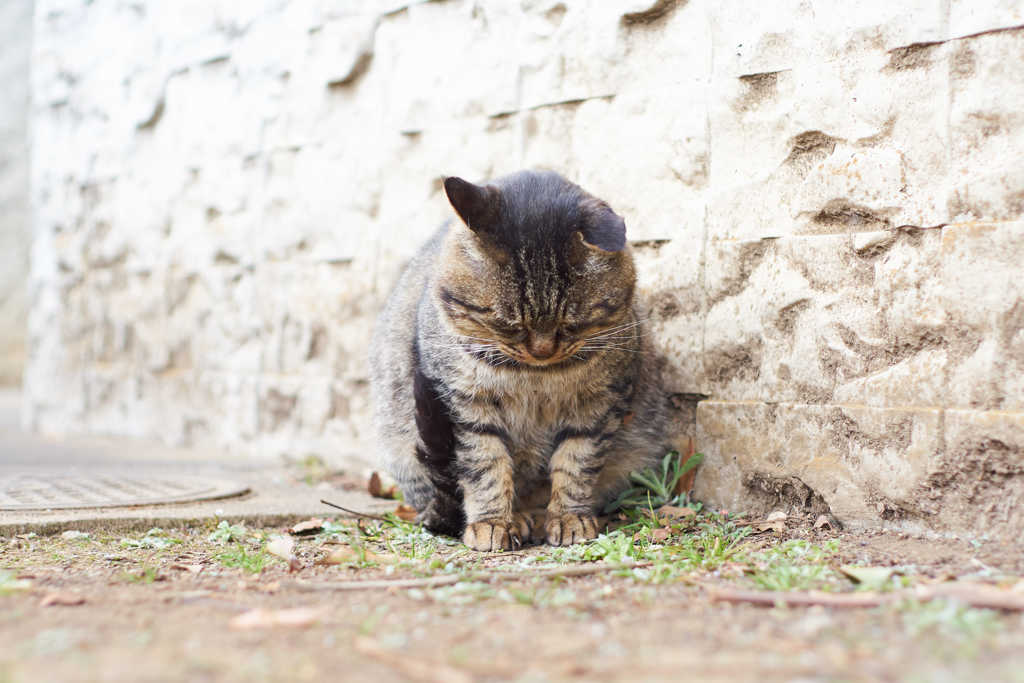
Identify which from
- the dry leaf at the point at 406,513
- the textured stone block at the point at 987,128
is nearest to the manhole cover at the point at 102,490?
the dry leaf at the point at 406,513

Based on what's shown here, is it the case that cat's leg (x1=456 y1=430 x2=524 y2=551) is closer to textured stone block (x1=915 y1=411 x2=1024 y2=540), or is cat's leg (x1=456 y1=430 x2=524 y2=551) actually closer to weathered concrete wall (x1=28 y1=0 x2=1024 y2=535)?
weathered concrete wall (x1=28 y1=0 x2=1024 y2=535)

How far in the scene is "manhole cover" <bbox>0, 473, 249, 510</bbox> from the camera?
3168 mm

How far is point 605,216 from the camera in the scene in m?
2.59

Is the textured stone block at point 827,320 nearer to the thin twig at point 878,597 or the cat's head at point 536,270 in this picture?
the cat's head at point 536,270

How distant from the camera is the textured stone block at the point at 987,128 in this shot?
2.29m

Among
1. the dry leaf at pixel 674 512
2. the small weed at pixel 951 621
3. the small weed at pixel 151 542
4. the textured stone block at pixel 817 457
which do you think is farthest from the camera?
the dry leaf at pixel 674 512

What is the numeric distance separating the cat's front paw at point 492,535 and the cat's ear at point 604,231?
967mm

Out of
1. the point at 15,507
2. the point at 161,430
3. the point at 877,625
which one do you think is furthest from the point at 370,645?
the point at 161,430

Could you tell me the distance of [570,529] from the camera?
2.82 metres

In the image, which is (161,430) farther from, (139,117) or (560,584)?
(560,584)

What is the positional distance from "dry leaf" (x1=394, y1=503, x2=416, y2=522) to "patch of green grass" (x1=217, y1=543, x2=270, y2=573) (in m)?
0.72

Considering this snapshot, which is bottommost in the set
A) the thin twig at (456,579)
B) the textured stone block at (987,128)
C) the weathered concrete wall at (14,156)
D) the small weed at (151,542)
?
the small weed at (151,542)

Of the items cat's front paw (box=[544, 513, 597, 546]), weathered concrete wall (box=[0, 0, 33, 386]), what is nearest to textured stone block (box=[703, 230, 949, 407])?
cat's front paw (box=[544, 513, 597, 546])

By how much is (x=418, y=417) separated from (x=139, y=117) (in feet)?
11.6
